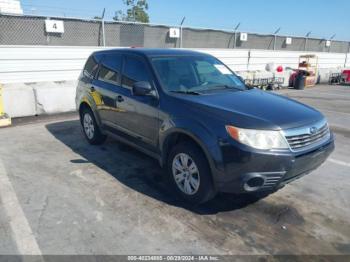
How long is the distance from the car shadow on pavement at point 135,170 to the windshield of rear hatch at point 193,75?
54.1 inches

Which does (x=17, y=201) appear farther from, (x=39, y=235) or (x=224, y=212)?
(x=224, y=212)

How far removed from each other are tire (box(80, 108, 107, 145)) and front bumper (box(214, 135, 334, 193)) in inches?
126

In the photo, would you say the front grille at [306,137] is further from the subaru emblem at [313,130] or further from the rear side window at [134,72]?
the rear side window at [134,72]

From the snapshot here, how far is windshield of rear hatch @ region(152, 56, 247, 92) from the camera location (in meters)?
4.21

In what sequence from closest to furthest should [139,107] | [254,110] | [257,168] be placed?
[257,168] → [254,110] → [139,107]

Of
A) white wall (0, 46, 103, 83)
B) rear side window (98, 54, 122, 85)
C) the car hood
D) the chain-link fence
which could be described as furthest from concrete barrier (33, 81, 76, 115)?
the car hood

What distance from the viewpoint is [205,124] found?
3.44 meters

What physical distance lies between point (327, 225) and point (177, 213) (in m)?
1.68

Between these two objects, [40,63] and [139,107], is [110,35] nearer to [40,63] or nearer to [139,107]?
[40,63]

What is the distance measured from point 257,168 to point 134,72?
2358 mm

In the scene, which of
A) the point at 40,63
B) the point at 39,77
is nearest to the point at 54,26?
the point at 40,63

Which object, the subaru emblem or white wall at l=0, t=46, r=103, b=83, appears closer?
the subaru emblem

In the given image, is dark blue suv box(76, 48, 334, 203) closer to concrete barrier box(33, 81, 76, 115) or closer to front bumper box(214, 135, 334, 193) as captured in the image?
front bumper box(214, 135, 334, 193)

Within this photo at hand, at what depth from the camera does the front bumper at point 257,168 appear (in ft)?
10.4
